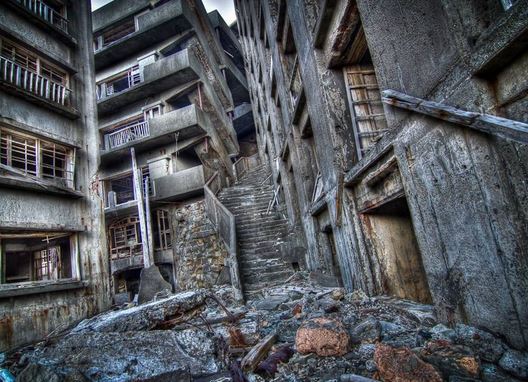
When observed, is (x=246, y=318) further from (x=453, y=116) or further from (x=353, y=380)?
(x=453, y=116)

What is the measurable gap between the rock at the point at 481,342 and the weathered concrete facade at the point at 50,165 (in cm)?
884

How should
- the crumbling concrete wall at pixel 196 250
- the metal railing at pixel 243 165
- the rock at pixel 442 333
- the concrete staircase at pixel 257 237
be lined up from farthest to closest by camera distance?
the metal railing at pixel 243 165 → the crumbling concrete wall at pixel 196 250 → the concrete staircase at pixel 257 237 → the rock at pixel 442 333

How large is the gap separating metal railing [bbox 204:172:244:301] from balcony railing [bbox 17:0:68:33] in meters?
8.27

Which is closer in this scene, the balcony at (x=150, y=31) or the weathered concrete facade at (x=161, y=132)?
the weathered concrete facade at (x=161, y=132)

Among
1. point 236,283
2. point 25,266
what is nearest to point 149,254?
point 25,266

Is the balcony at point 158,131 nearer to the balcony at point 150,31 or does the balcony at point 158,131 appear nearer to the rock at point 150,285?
the balcony at point 150,31

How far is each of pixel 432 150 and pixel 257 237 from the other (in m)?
7.95

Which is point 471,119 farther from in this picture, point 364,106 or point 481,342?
point 364,106

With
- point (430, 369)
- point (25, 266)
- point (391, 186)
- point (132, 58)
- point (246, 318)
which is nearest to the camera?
point (430, 369)

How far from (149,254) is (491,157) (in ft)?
42.3

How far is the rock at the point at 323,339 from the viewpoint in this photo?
282cm

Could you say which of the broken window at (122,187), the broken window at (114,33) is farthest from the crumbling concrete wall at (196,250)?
the broken window at (114,33)

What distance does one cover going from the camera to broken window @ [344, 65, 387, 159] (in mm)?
5469

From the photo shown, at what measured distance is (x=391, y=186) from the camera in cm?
409
